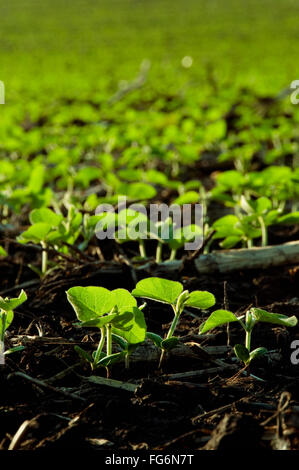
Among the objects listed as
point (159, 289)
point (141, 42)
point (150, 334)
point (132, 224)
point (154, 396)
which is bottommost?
→ point (154, 396)

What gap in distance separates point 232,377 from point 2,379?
501 millimetres

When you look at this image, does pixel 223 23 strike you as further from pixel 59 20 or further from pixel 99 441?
pixel 99 441

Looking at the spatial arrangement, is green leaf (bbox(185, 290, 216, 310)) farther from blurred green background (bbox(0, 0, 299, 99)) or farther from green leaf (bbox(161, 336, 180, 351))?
blurred green background (bbox(0, 0, 299, 99))

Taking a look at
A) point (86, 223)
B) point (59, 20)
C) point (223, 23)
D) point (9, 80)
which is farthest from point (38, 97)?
point (59, 20)

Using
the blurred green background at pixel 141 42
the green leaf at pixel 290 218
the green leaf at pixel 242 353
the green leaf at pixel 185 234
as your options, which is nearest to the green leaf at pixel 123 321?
the green leaf at pixel 242 353

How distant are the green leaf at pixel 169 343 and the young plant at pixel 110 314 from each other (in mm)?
60

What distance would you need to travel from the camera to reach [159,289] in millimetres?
1027

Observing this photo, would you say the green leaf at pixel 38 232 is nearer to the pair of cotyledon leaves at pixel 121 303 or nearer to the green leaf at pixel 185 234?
the green leaf at pixel 185 234

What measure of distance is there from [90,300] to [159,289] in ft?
0.50

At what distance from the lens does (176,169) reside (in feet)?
9.94

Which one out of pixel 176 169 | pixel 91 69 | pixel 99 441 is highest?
pixel 91 69

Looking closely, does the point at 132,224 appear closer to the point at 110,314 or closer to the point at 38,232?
the point at 38,232

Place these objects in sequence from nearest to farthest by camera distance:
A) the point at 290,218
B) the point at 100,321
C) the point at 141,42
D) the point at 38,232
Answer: the point at 100,321 → the point at 38,232 → the point at 290,218 → the point at 141,42

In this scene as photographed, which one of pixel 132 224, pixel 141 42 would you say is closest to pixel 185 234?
pixel 132 224
